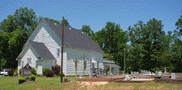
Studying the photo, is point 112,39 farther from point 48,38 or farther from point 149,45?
point 48,38

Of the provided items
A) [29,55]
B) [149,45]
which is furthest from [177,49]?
[29,55]

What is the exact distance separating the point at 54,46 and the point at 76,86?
1777cm

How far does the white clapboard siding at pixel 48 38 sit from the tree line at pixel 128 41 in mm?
13386

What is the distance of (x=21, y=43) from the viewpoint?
176ft

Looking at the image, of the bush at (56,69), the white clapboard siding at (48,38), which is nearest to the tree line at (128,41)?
the white clapboard siding at (48,38)

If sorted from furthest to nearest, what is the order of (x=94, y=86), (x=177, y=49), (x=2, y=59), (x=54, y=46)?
1. (x=2, y=59)
2. (x=177, y=49)
3. (x=54, y=46)
4. (x=94, y=86)

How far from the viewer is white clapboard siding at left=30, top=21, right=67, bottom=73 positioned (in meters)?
35.5

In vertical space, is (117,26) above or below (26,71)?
above

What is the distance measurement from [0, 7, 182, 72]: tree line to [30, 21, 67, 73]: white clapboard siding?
1339 cm

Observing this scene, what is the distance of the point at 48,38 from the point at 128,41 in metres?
38.8

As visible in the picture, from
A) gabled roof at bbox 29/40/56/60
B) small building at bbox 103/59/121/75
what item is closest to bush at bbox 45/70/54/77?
gabled roof at bbox 29/40/56/60

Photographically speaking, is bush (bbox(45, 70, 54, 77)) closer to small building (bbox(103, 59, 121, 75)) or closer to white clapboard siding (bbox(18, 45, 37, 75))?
white clapboard siding (bbox(18, 45, 37, 75))

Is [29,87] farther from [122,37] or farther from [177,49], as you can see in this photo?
[122,37]

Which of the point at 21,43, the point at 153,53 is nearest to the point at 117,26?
the point at 153,53
